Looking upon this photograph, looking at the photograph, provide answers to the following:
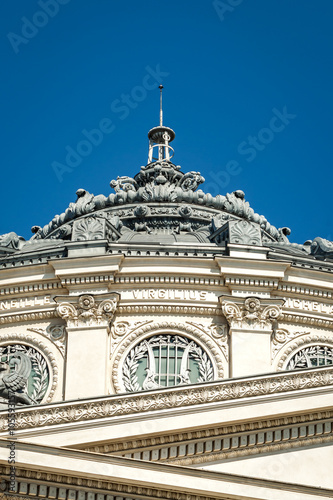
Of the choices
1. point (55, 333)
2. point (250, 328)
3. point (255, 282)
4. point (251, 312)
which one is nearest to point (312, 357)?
point (250, 328)

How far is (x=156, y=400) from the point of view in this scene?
1761 cm

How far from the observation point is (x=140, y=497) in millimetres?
16234

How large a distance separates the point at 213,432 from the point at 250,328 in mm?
11741

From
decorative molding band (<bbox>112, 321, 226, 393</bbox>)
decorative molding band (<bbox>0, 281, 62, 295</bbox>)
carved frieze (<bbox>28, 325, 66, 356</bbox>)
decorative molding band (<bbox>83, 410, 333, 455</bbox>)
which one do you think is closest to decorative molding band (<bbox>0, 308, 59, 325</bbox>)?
carved frieze (<bbox>28, 325, 66, 356</bbox>)

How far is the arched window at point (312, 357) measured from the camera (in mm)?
28984

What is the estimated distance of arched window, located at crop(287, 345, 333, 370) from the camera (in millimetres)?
28984

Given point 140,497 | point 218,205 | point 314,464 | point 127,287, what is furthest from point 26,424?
point 218,205

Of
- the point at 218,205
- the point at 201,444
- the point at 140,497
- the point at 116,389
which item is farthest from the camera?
the point at 218,205

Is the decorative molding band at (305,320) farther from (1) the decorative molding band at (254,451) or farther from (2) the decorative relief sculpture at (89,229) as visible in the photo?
(1) the decorative molding band at (254,451)

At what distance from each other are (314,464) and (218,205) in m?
17.8

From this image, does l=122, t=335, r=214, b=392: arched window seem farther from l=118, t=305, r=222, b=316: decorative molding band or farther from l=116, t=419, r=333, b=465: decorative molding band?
l=116, t=419, r=333, b=465: decorative molding band

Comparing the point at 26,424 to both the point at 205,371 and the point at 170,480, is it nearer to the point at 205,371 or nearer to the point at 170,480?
the point at 170,480

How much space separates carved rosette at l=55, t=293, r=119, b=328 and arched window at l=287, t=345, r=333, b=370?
14.7 feet

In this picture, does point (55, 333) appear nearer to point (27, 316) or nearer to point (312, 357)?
point (27, 316)
